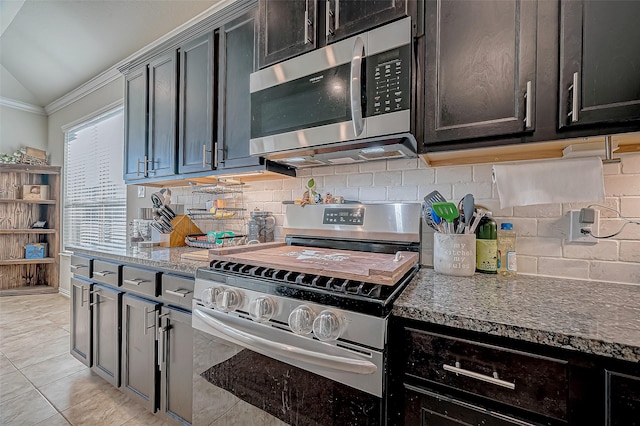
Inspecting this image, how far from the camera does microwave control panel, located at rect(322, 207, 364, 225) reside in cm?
156

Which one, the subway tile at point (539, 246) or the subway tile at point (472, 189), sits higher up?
the subway tile at point (472, 189)

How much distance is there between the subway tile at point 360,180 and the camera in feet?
5.32

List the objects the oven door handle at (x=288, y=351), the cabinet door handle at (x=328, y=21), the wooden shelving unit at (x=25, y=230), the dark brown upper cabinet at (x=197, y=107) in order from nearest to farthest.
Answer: the oven door handle at (x=288, y=351) → the cabinet door handle at (x=328, y=21) → the dark brown upper cabinet at (x=197, y=107) → the wooden shelving unit at (x=25, y=230)

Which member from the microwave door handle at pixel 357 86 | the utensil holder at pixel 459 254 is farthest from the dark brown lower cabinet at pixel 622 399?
the microwave door handle at pixel 357 86

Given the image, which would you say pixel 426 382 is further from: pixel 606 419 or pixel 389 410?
pixel 606 419

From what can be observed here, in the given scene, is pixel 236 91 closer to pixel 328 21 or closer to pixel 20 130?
pixel 328 21

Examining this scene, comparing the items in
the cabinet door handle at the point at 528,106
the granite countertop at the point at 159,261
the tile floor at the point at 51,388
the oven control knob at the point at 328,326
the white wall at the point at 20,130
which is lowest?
the tile floor at the point at 51,388

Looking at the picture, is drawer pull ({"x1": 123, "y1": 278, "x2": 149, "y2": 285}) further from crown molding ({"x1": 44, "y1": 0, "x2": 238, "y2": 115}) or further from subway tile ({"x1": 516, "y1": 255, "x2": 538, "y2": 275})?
crown molding ({"x1": 44, "y1": 0, "x2": 238, "y2": 115})

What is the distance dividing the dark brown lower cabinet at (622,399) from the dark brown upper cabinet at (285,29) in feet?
5.03

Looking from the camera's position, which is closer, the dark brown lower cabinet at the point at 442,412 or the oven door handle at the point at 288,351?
the dark brown lower cabinet at the point at 442,412

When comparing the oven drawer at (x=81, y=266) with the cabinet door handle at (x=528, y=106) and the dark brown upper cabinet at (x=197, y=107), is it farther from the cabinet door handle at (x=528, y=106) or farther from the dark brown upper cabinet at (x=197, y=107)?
the cabinet door handle at (x=528, y=106)

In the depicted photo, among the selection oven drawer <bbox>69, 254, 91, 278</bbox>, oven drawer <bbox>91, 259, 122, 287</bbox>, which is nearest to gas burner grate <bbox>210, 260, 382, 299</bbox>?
oven drawer <bbox>91, 259, 122, 287</bbox>

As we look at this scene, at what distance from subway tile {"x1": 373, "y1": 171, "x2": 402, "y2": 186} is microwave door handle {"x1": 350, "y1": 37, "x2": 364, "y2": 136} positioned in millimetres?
433

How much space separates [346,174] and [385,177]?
9.7 inches
